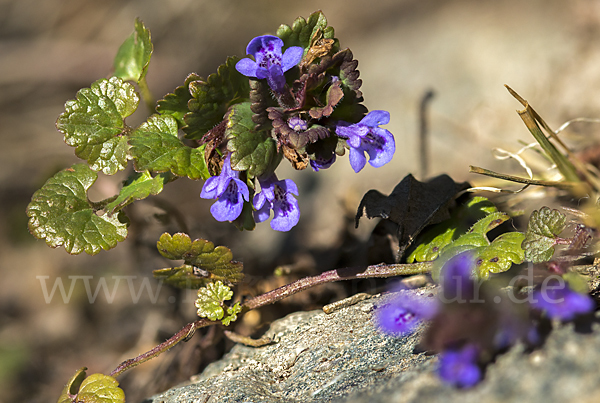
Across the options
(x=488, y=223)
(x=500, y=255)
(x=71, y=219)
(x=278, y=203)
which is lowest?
(x=500, y=255)

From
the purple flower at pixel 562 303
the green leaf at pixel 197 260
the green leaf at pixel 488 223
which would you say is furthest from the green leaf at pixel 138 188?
the purple flower at pixel 562 303

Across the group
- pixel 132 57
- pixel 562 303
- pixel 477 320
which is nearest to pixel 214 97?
pixel 132 57

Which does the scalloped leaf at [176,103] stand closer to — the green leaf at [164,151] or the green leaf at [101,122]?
the green leaf at [164,151]

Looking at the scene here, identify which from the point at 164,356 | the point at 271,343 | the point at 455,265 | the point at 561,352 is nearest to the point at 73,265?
the point at 164,356

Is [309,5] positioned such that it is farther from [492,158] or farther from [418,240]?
[418,240]

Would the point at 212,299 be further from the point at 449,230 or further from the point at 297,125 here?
the point at 449,230

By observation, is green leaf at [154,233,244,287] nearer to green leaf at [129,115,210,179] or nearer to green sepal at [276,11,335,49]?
green leaf at [129,115,210,179]
